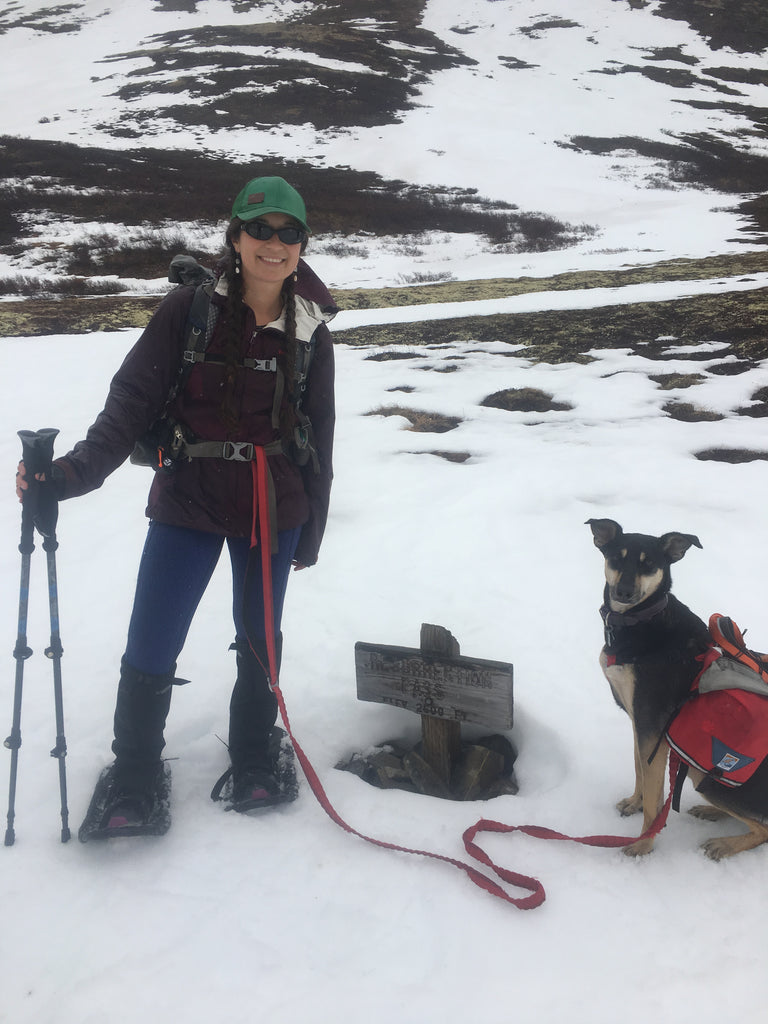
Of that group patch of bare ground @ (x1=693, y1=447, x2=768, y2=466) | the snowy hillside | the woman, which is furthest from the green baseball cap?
the snowy hillside

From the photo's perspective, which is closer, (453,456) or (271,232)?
(271,232)

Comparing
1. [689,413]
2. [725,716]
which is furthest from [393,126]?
[725,716]

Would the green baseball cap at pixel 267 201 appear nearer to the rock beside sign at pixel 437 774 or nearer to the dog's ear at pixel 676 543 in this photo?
the dog's ear at pixel 676 543

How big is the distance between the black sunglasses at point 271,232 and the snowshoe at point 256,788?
196 centimetres

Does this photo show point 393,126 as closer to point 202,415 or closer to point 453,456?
point 453,456

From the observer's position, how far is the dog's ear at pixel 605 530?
2.51m

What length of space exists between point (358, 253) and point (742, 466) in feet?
58.6

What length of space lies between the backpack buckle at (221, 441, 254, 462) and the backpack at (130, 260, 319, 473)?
20 mm

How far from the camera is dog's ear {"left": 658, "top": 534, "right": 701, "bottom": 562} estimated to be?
237 cm

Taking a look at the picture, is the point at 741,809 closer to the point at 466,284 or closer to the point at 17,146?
the point at 466,284

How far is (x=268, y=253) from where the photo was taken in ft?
7.00

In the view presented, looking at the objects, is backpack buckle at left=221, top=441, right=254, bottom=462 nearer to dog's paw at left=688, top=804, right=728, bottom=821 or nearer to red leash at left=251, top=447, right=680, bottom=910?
red leash at left=251, top=447, right=680, bottom=910

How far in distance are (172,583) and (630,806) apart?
191 centimetres

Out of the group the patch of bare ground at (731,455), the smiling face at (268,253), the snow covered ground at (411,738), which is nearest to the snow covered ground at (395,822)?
the snow covered ground at (411,738)
